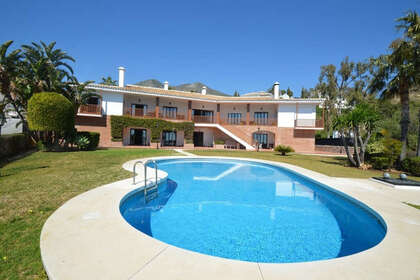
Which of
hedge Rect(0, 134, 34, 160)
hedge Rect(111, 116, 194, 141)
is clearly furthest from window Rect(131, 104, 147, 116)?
hedge Rect(0, 134, 34, 160)

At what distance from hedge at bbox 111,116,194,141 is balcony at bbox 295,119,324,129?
14.0m

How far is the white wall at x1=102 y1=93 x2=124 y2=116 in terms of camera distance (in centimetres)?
2242

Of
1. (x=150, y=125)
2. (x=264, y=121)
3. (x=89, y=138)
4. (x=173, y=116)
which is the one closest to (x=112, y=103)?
(x=150, y=125)

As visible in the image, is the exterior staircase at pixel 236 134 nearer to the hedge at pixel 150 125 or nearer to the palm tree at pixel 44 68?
the hedge at pixel 150 125

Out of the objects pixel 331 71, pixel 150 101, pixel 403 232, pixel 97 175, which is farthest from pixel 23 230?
pixel 331 71

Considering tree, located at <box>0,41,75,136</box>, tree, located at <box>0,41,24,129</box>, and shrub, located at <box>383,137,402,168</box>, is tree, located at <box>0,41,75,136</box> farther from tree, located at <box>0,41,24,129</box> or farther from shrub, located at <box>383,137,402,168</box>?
shrub, located at <box>383,137,402,168</box>

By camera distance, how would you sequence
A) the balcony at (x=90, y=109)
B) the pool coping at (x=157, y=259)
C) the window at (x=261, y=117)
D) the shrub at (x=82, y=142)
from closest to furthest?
the pool coping at (x=157, y=259), the shrub at (x=82, y=142), the balcony at (x=90, y=109), the window at (x=261, y=117)

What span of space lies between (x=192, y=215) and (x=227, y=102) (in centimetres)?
2309

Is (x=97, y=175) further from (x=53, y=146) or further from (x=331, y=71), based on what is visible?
(x=331, y=71)

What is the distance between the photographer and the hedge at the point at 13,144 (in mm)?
11258

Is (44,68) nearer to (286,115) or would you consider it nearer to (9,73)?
(9,73)

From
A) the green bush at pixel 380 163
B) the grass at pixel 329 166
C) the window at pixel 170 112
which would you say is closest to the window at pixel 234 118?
the window at pixel 170 112

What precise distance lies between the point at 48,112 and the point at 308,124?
2707 centimetres

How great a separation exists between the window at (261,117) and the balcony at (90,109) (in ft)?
64.9
